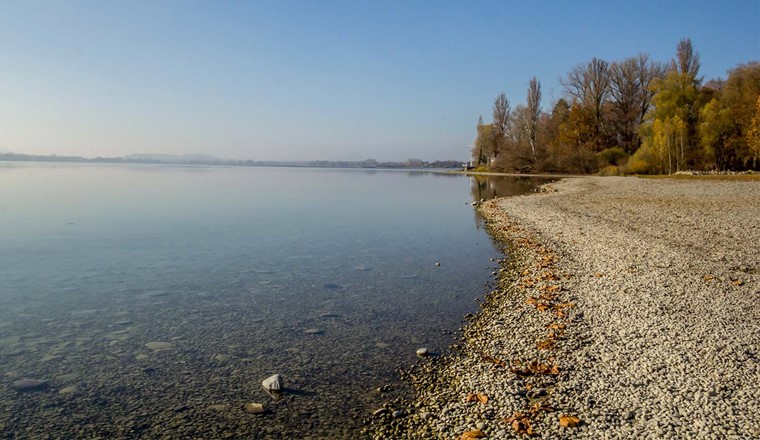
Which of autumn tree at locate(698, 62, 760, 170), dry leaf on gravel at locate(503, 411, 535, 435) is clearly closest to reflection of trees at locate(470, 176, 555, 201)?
autumn tree at locate(698, 62, 760, 170)

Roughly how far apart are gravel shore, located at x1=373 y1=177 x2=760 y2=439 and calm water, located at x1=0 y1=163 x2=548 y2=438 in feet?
2.61

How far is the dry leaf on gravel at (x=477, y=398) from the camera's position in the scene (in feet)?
17.2

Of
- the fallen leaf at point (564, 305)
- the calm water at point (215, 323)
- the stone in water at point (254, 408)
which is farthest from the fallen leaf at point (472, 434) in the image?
the fallen leaf at point (564, 305)

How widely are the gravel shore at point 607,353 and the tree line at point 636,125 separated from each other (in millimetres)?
41334

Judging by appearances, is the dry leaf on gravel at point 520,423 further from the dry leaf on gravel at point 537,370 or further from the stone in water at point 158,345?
the stone in water at point 158,345

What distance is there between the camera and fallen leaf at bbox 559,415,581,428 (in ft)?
15.0

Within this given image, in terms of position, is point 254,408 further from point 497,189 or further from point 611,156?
point 611,156

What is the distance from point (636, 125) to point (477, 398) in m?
70.1

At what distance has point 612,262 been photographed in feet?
37.0

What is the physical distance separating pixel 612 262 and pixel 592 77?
2529 inches

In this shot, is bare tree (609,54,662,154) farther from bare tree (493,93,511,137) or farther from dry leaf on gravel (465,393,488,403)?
dry leaf on gravel (465,393,488,403)

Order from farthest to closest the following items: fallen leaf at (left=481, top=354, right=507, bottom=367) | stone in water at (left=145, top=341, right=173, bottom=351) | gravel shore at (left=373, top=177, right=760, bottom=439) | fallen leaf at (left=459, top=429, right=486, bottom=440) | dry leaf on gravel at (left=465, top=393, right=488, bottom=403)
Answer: stone in water at (left=145, top=341, right=173, bottom=351) → fallen leaf at (left=481, top=354, right=507, bottom=367) → dry leaf on gravel at (left=465, top=393, right=488, bottom=403) → gravel shore at (left=373, top=177, right=760, bottom=439) → fallen leaf at (left=459, top=429, right=486, bottom=440)

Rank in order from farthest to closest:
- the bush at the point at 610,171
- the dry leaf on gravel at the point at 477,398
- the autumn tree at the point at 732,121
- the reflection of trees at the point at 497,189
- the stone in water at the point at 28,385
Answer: the bush at the point at 610,171 < the autumn tree at the point at 732,121 < the reflection of trees at the point at 497,189 < the stone in water at the point at 28,385 < the dry leaf on gravel at the point at 477,398

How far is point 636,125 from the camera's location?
64750 mm
